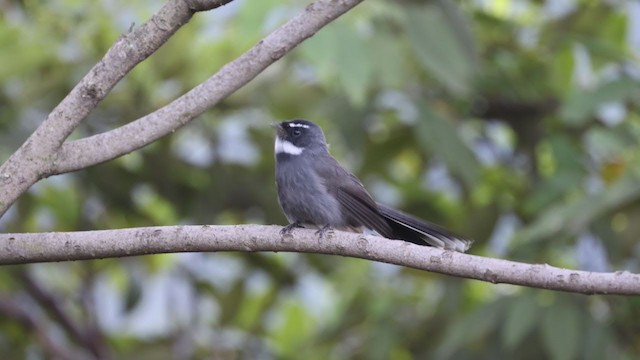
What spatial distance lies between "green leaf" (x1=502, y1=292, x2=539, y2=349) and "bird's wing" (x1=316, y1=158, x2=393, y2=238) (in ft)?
3.53

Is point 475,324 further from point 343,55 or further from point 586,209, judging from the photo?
point 343,55

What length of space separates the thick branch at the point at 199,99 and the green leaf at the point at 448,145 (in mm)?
2384

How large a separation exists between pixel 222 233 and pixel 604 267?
313cm

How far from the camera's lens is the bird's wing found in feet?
15.5

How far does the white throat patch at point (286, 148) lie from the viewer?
538 cm

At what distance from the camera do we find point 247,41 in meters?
5.34

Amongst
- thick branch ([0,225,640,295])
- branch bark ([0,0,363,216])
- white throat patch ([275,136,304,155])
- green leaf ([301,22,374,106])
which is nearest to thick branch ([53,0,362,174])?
branch bark ([0,0,363,216])

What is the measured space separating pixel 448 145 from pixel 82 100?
2.86 m

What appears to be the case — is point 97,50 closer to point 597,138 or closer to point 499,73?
point 499,73

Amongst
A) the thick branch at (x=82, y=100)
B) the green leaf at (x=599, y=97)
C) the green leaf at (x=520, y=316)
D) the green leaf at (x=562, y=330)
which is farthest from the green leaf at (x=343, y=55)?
the thick branch at (x=82, y=100)

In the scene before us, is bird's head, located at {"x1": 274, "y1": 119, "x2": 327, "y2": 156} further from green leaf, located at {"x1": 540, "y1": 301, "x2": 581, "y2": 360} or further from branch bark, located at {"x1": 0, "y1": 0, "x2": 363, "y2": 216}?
branch bark, located at {"x1": 0, "y1": 0, "x2": 363, "y2": 216}

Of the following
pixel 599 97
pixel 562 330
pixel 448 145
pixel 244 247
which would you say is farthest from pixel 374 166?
pixel 244 247

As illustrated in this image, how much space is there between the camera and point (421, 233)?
4.48 m

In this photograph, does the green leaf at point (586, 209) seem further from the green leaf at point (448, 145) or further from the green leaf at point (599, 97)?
the green leaf at point (448, 145)
